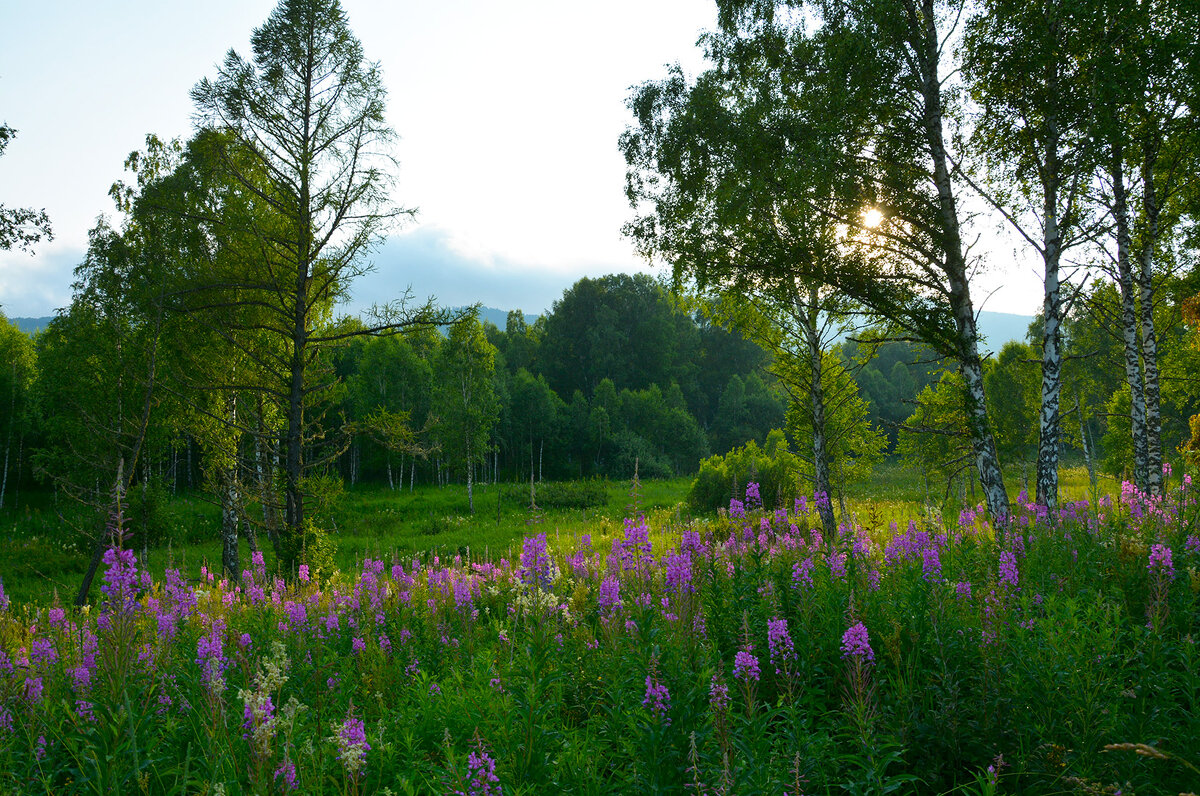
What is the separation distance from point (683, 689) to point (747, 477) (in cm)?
1998

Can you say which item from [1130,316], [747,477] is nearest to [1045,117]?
[1130,316]

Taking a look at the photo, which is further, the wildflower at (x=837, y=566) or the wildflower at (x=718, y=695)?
A: the wildflower at (x=837, y=566)

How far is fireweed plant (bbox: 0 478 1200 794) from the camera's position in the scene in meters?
2.41

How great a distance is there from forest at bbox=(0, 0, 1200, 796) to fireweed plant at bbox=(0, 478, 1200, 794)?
33 millimetres

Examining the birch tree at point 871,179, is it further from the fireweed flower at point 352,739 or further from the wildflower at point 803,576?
the fireweed flower at point 352,739

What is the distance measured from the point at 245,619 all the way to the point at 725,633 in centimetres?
465

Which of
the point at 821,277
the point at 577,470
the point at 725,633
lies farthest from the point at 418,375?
the point at 725,633

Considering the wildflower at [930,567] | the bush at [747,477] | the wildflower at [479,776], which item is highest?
the wildflower at [930,567]

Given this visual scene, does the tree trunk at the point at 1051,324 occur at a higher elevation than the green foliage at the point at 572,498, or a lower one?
higher

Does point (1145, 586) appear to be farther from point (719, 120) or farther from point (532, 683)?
point (719, 120)

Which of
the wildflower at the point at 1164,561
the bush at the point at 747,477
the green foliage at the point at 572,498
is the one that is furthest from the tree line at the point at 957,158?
the green foliage at the point at 572,498

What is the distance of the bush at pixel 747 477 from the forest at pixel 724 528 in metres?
0.19

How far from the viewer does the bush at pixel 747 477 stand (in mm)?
21297

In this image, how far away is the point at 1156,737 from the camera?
2670mm
